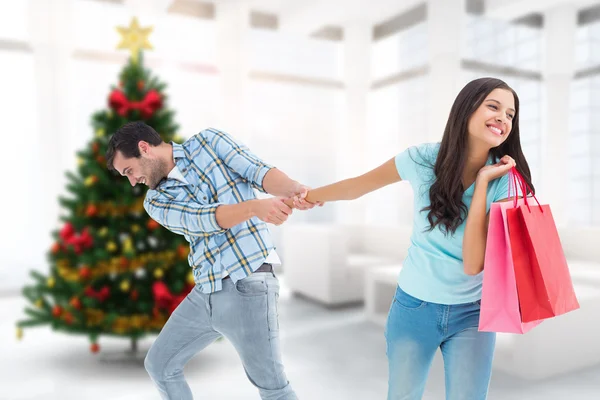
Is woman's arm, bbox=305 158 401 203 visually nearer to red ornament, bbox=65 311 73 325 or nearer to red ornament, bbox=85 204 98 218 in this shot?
red ornament, bbox=85 204 98 218

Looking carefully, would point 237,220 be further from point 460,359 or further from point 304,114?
point 304,114

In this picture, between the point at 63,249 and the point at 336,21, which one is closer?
the point at 63,249

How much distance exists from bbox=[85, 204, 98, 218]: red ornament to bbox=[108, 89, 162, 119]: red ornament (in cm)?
59

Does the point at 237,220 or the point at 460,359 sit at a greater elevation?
the point at 237,220

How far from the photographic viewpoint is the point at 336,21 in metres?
6.63

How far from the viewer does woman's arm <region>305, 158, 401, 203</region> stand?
4.33 feet

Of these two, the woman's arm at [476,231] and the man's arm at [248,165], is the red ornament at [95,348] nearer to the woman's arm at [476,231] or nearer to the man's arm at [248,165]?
the man's arm at [248,165]

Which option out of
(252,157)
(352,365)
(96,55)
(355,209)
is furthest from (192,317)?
(355,209)

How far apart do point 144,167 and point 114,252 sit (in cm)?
177

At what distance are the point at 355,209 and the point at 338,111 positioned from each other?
4.80 ft

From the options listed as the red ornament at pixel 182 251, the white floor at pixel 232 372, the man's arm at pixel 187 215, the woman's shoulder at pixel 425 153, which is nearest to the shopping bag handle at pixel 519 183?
the woman's shoulder at pixel 425 153

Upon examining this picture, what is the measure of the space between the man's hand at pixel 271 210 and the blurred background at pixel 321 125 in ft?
4.95

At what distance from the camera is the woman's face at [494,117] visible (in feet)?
3.85

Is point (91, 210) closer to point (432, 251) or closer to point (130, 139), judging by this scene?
point (130, 139)
